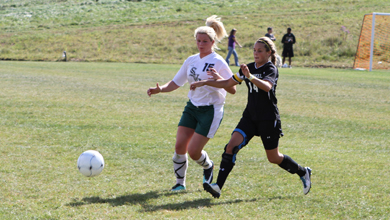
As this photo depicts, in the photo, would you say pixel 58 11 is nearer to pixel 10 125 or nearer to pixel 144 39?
pixel 144 39

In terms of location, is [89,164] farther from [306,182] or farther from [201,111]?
[306,182]

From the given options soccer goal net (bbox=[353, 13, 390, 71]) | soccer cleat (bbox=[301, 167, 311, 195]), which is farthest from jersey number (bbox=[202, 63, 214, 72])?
soccer goal net (bbox=[353, 13, 390, 71])

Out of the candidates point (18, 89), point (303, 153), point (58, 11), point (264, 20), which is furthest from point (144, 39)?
point (303, 153)

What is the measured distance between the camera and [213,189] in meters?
4.92

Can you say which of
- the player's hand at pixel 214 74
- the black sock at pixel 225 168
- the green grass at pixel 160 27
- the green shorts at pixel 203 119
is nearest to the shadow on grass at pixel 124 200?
the black sock at pixel 225 168

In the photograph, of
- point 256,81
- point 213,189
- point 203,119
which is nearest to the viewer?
point 256,81

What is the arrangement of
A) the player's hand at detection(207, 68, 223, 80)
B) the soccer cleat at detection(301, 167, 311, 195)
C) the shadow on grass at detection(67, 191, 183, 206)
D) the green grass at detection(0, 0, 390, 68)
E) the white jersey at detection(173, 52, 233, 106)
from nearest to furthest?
the shadow on grass at detection(67, 191, 183, 206), the player's hand at detection(207, 68, 223, 80), the soccer cleat at detection(301, 167, 311, 195), the white jersey at detection(173, 52, 233, 106), the green grass at detection(0, 0, 390, 68)

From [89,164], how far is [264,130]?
7.28 feet

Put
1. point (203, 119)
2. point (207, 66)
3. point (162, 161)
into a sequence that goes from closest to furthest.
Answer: point (203, 119), point (207, 66), point (162, 161)

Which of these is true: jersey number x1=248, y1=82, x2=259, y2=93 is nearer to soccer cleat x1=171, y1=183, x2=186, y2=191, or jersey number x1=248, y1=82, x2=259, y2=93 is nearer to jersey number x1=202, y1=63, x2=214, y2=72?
jersey number x1=202, y1=63, x2=214, y2=72

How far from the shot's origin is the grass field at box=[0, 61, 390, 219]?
474 centimetres

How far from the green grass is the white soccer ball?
83.7 feet

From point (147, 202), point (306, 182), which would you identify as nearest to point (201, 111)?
point (147, 202)

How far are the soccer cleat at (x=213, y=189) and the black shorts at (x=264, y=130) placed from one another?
61 cm
